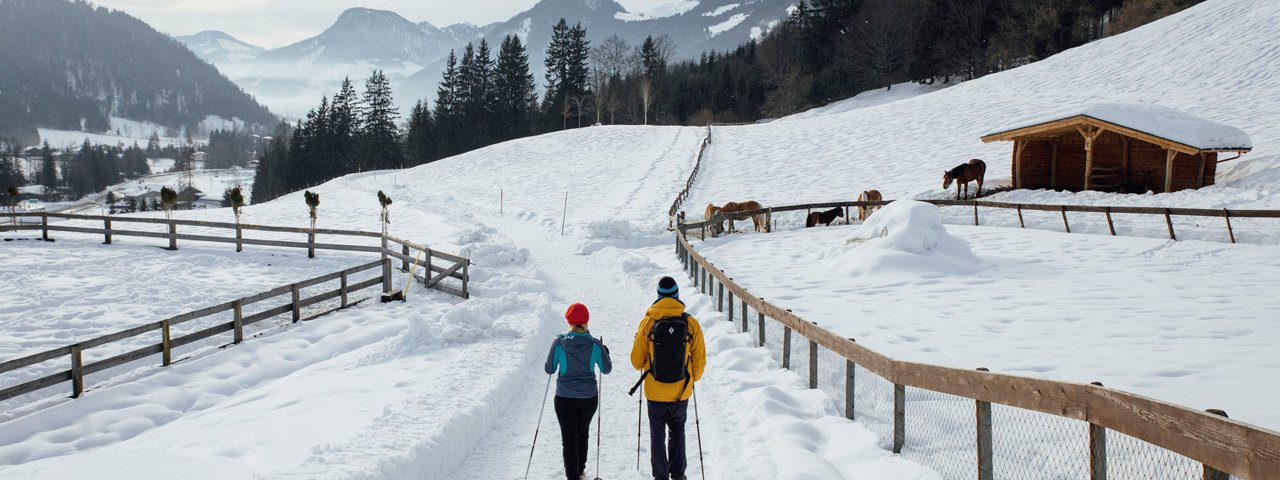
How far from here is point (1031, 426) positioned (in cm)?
583

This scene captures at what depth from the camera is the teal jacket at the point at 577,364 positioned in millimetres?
6137

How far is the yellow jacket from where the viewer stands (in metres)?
6.01

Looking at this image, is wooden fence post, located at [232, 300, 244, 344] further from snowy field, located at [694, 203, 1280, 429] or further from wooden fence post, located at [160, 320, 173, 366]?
snowy field, located at [694, 203, 1280, 429]

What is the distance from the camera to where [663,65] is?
9462cm

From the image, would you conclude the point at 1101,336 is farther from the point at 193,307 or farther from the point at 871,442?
the point at 193,307

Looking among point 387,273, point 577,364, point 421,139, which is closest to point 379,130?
point 421,139

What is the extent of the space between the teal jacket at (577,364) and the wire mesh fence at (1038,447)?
3421 mm

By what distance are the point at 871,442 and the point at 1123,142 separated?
2596 cm

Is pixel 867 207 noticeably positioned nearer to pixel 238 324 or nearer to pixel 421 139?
pixel 238 324

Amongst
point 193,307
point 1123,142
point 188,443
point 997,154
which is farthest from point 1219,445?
point 997,154

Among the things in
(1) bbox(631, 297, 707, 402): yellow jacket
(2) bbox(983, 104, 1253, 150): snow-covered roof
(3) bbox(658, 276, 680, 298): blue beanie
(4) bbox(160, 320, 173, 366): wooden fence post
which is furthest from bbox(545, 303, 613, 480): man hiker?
(2) bbox(983, 104, 1253, 150): snow-covered roof

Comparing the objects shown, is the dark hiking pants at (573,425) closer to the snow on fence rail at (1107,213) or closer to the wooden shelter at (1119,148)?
the snow on fence rail at (1107,213)

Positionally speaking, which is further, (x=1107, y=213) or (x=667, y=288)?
(x=1107, y=213)

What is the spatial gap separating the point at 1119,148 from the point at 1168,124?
2388mm
